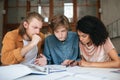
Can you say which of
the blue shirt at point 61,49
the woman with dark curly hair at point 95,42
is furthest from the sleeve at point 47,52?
the woman with dark curly hair at point 95,42

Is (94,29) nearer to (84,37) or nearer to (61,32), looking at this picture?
(84,37)

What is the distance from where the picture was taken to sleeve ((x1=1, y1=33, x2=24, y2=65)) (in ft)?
4.49

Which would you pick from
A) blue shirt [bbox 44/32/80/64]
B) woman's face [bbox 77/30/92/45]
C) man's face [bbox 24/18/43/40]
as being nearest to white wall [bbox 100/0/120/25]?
blue shirt [bbox 44/32/80/64]

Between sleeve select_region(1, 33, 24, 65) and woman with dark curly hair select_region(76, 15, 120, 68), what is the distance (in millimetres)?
431

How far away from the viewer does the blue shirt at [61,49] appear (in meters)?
1.66

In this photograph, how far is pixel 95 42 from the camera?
4.99 feet

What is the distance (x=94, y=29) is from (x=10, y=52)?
604 mm

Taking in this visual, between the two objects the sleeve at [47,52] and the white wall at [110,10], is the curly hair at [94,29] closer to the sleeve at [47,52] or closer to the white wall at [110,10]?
the sleeve at [47,52]

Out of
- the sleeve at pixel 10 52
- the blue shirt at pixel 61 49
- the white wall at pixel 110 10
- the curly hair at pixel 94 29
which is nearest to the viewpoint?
the sleeve at pixel 10 52

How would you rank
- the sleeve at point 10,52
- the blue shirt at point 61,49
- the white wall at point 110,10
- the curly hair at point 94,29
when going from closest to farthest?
the sleeve at point 10,52 < the curly hair at point 94,29 < the blue shirt at point 61,49 < the white wall at point 110,10

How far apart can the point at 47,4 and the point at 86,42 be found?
249 inches

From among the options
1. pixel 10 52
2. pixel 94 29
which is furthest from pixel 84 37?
pixel 10 52

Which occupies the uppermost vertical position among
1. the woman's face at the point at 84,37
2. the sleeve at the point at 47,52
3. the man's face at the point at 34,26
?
the man's face at the point at 34,26

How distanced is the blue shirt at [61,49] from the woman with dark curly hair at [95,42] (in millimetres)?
81
